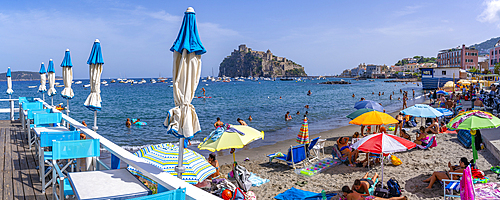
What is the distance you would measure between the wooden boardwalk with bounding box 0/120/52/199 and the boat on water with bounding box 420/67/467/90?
52.6m

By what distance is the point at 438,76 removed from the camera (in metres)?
47.8

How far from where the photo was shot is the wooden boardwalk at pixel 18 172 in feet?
14.2

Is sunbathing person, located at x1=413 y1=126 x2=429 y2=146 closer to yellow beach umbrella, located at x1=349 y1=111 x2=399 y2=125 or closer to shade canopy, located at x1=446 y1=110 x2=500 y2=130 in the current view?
yellow beach umbrella, located at x1=349 y1=111 x2=399 y2=125

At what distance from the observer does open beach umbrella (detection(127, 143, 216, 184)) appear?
5777mm

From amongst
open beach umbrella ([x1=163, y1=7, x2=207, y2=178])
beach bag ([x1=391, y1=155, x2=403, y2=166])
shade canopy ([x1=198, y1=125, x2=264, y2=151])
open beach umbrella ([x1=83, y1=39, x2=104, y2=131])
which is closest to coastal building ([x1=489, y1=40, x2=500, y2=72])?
beach bag ([x1=391, y1=155, x2=403, y2=166])

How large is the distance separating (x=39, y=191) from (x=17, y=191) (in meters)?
0.34

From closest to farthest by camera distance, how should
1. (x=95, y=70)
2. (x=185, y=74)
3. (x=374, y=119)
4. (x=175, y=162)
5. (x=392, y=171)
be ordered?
(x=185, y=74)
(x=175, y=162)
(x=95, y=70)
(x=392, y=171)
(x=374, y=119)

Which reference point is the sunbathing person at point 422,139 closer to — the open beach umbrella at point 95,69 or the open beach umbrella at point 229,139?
the open beach umbrella at point 229,139

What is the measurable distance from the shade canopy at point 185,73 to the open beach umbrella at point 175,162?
2.46 metres

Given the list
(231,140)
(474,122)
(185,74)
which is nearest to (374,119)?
(474,122)

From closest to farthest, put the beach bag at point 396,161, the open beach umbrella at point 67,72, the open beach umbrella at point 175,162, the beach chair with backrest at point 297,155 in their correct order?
1. the open beach umbrella at point 175,162
2. the beach bag at point 396,161
3. the beach chair with backrest at point 297,155
4. the open beach umbrella at point 67,72

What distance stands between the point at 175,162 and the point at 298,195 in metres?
2.65

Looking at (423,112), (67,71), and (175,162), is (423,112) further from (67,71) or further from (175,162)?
(67,71)

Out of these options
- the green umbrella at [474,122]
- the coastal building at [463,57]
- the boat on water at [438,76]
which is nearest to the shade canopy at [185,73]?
the green umbrella at [474,122]
